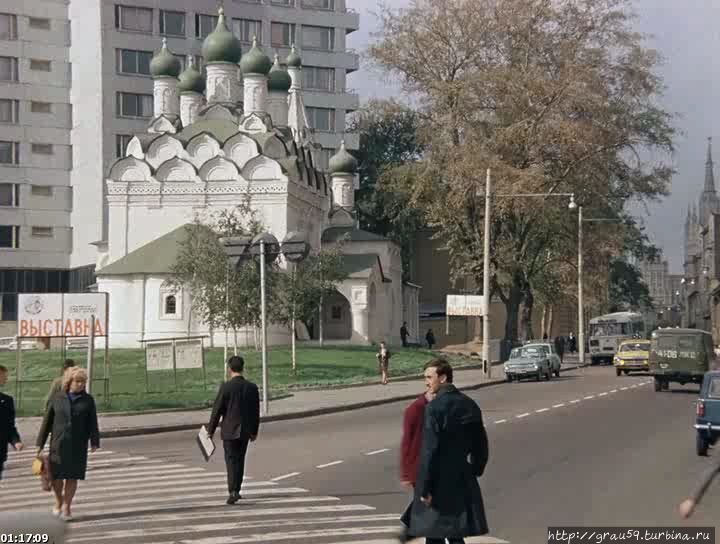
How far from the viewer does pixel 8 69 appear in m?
84.1

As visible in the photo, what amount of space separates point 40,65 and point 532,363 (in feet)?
167

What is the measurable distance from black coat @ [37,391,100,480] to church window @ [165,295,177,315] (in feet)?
163

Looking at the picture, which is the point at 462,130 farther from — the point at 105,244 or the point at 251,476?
the point at 251,476

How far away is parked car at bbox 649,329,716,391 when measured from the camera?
1517 inches

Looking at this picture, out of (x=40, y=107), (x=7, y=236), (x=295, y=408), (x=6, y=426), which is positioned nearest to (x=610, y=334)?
(x=295, y=408)

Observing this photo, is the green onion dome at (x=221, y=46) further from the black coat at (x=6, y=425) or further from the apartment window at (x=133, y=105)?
the black coat at (x=6, y=425)

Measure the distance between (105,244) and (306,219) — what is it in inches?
499

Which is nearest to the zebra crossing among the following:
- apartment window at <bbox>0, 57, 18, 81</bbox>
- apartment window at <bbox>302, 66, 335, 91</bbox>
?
apartment window at <bbox>0, 57, 18, 81</bbox>

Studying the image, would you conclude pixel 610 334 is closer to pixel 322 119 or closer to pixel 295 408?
pixel 322 119

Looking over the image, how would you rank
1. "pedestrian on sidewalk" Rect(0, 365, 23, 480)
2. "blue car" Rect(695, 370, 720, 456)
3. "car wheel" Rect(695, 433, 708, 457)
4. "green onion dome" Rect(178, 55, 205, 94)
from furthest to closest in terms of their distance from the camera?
"green onion dome" Rect(178, 55, 205, 94), "car wheel" Rect(695, 433, 708, 457), "blue car" Rect(695, 370, 720, 456), "pedestrian on sidewalk" Rect(0, 365, 23, 480)

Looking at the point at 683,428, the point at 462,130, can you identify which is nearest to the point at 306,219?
the point at 462,130

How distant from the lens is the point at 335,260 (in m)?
51.1

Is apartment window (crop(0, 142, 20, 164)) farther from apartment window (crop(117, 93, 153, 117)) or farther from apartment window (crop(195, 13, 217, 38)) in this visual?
apartment window (crop(195, 13, 217, 38))

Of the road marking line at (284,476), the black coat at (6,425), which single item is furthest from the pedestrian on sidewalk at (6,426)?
the road marking line at (284,476)
